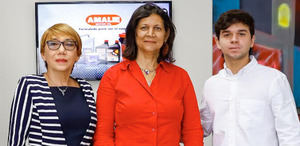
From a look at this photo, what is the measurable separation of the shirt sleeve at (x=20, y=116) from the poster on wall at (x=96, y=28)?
1701 mm

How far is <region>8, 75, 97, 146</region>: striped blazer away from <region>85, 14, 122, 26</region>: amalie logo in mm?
1736

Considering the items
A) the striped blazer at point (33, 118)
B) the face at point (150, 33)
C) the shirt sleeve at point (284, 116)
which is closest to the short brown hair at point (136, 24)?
the face at point (150, 33)

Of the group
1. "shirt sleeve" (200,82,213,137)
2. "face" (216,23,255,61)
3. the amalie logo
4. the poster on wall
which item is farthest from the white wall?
"face" (216,23,255,61)

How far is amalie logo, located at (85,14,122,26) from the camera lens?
3203mm

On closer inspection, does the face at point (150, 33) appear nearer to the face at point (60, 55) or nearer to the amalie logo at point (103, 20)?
the face at point (60, 55)

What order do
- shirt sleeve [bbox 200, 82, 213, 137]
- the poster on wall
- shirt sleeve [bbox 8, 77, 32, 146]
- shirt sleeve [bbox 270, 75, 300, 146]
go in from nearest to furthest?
shirt sleeve [bbox 8, 77, 32, 146] → shirt sleeve [bbox 270, 75, 300, 146] → shirt sleeve [bbox 200, 82, 213, 137] → the poster on wall

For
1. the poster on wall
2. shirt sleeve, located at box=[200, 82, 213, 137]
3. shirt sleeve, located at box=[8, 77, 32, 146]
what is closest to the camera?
shirt sleeve, located at box=[8, 77, 32, 146]

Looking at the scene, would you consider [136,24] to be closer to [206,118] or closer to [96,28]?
[206,118]

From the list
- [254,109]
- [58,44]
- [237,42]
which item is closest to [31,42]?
[58,44]

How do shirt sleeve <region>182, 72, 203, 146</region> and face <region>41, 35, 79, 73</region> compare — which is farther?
shirt sleeve <region>182, 72, 203, 146</region>

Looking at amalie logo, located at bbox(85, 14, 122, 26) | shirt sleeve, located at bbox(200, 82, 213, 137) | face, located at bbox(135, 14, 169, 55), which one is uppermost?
amalie logo, located at bbox(85, 14, 122, 26)

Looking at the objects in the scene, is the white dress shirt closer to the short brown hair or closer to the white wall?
the short brown hair

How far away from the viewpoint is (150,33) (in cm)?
165

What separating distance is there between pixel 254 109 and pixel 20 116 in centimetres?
121
